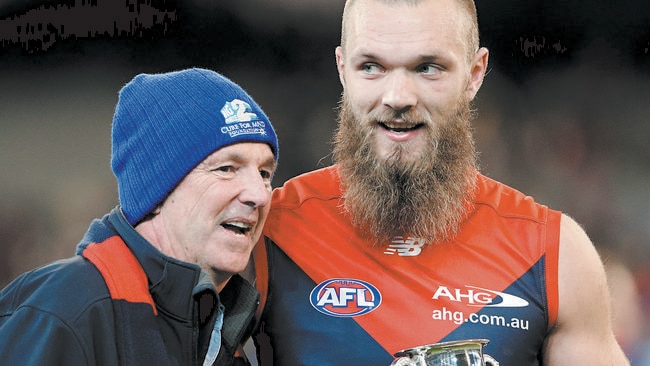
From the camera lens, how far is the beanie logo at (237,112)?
2.42m

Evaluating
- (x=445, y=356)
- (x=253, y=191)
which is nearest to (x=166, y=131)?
(x=253, y=191)

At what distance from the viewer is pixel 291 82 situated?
6414 millimetres

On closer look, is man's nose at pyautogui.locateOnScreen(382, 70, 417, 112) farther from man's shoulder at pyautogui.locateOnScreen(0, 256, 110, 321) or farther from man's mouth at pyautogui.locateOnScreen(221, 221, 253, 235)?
man's shoulder at pyautogui.locateOnScreen(0, 256, 110, 321)

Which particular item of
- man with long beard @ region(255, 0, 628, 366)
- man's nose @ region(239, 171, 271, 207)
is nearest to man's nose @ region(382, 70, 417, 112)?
man with long beard @ region(255, 0, 628, 366)

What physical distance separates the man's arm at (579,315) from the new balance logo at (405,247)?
50 cm

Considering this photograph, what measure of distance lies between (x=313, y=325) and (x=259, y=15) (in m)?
4.00

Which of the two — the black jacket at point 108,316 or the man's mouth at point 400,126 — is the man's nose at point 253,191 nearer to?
the black jacket at point 108,316

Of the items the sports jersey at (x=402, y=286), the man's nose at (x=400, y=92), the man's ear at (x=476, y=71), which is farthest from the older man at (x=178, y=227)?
the man's ear at (x=476, y=71)

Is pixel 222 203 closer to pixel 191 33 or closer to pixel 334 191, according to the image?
pixel 334 191

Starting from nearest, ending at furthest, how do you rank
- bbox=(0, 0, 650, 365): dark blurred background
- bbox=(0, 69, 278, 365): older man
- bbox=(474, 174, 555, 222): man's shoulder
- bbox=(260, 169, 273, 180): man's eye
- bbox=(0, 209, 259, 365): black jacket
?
bbox=(0, 209, 259, 365): black jacket
bbox=(0, 69, 278, 365): older man
bbox=(260, 169, 273, 180): man's eye
bbox=(474, 174, 555, 222): man's shoulder
bbox=(0, 0, 650, 365): dark blurred background

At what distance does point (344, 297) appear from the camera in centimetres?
277

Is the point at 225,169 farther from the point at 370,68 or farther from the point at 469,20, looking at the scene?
the point at 469,20

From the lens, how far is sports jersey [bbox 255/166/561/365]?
8.90ft

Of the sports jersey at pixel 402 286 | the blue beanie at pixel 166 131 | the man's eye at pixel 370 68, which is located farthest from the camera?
the man's eye at pixel 370 68
